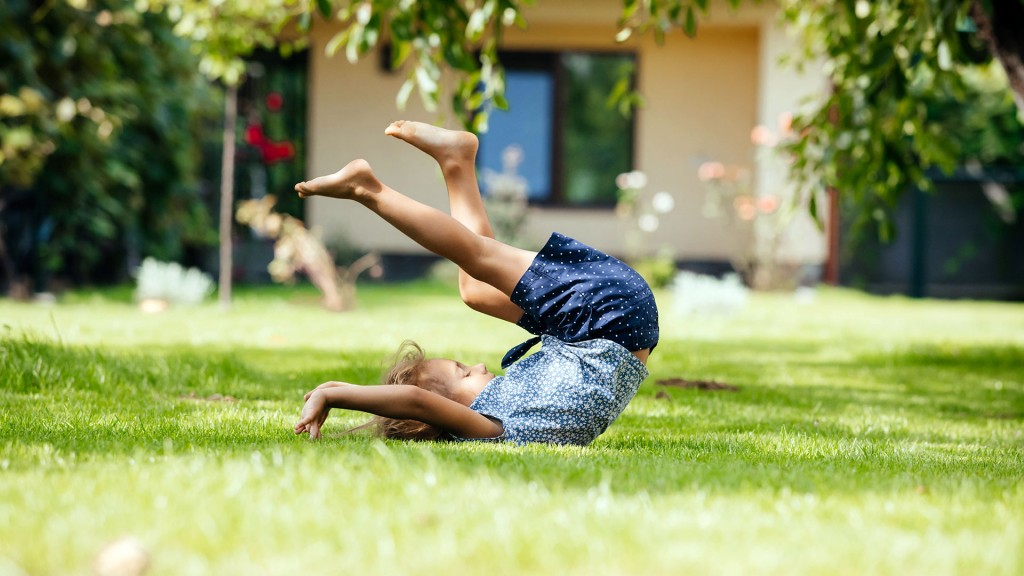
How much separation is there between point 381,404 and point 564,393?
1.96ft

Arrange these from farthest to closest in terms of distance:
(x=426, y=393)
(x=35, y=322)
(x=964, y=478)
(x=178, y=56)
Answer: (x=178, y=56)
(x=35, y=322)
(x=426, y=393)
(x=964, y=478)

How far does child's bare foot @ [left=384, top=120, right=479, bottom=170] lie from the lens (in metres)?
3.99

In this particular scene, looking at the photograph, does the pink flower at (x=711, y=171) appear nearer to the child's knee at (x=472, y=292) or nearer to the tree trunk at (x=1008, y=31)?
the tree trunk at (x=1008, y=31)

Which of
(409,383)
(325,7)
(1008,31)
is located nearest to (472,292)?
(409,383)

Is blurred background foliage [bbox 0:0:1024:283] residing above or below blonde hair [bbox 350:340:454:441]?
above

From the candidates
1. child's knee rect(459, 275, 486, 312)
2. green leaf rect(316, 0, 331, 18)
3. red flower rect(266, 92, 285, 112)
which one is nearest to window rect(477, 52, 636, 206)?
red flower rect(266, 92, 285, 112)

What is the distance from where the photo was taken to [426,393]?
10.5 ft

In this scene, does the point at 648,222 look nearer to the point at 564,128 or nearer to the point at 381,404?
the point at 564,128

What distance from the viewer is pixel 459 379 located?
367cm

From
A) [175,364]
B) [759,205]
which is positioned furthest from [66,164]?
[759,205]

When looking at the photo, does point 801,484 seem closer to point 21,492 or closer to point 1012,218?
point 21,492

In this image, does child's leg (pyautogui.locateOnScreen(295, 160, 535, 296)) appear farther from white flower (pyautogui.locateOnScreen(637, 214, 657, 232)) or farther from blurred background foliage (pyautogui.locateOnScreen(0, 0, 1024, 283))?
white flower (pyautogui.locateOnScreen(637, 214, 657, 232))

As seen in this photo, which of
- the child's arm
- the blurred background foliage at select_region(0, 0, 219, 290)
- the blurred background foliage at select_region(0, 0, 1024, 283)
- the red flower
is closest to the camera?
the child's arm

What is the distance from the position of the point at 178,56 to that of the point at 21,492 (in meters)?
8.94
